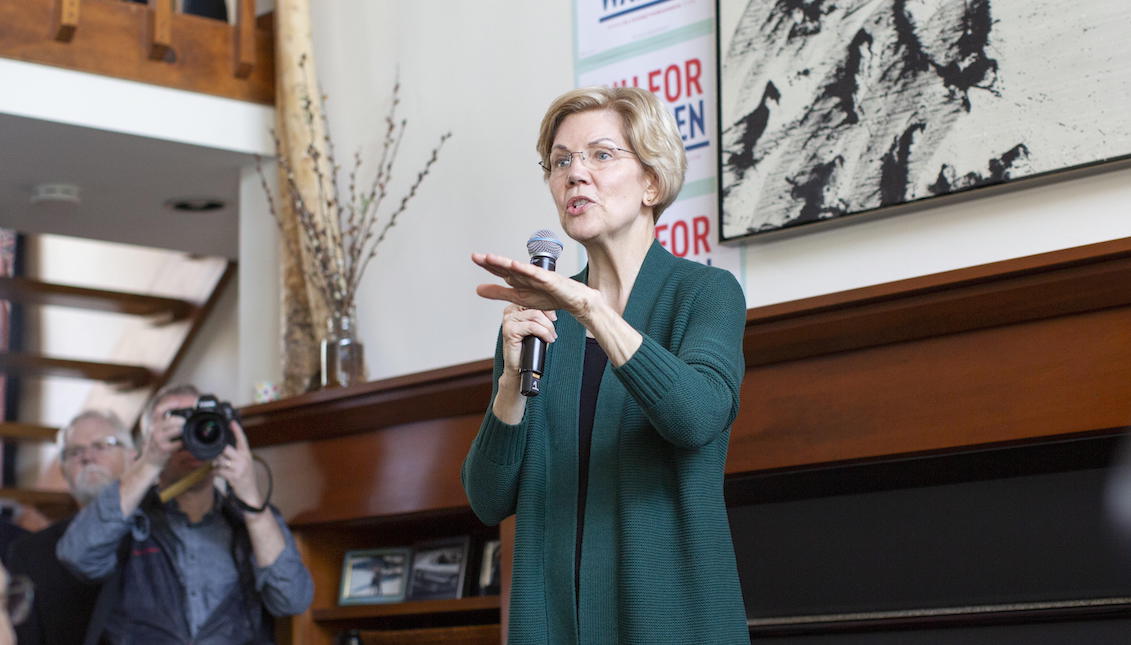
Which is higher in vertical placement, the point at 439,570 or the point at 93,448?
the point at 93,448

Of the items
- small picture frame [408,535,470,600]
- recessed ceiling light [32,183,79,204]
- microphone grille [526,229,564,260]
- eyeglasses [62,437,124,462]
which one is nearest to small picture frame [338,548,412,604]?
small picture frame [408,535,470,600]

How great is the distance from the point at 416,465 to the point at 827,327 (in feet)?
4.21

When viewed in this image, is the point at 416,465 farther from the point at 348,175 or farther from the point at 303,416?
the point at 348,175

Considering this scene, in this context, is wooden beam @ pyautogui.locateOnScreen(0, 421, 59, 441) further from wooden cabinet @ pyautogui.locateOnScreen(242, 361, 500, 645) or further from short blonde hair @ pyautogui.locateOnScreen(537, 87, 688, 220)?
short blonde hair @ pyautogui.locateOnScreen(537, 87, 688, 220)

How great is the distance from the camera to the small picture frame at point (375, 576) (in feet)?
12.3

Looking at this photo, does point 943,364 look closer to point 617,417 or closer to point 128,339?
point 617,417

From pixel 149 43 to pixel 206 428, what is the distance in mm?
1576

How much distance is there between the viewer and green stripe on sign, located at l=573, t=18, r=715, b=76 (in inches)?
131

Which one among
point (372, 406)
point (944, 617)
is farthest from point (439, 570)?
point (944, 617)

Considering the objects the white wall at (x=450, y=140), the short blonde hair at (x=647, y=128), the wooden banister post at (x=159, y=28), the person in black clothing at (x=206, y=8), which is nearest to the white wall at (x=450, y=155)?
the white wall at (x=450, y=140)

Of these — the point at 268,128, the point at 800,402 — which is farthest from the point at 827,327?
the point at 268,128

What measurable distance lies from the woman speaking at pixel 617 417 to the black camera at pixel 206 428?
1.52 m

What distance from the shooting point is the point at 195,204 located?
496cm

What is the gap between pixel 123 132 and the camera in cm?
419
